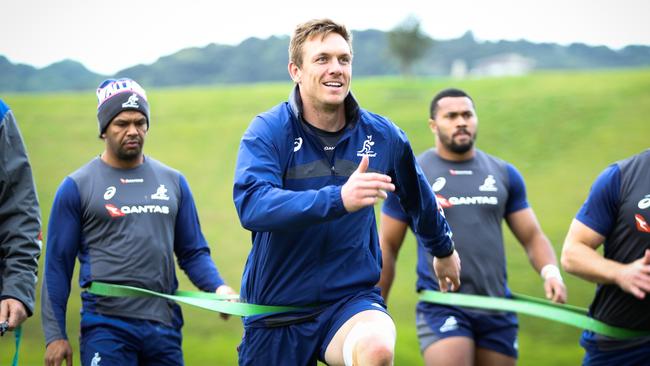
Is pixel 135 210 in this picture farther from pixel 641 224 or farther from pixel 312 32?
pixel 641 224

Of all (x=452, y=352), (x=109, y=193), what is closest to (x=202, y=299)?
(x=109, y=193)

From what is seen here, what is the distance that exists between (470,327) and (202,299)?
235 centimetres

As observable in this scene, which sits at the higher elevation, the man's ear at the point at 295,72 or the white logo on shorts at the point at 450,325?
the man's ear at the point at 295,72

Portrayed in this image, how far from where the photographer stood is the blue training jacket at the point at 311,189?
4.64 metres

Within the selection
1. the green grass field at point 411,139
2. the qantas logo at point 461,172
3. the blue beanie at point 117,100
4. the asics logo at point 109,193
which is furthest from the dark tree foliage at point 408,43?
the asics logo at point 109,193

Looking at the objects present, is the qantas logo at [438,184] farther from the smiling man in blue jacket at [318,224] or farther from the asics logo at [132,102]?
the asics logo at [132,102]

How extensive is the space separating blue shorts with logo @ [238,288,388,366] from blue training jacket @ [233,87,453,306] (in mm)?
71

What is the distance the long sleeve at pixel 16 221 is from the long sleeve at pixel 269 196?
121 cm

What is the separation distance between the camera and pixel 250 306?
16.2 ft

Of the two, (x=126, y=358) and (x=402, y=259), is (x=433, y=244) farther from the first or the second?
(x=402, y=259)

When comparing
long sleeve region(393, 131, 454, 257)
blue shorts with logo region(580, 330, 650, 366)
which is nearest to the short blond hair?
long sleeve region(393, 131, 454, 257)

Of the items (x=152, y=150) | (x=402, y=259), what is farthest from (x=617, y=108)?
(x=152, y=150)

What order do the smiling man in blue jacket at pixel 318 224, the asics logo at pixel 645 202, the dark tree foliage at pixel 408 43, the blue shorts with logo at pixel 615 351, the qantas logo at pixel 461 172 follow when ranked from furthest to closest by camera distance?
the dark tree foliage at pixel 408 43 → the qantas logo at pixel 461 172 → the blue shorts with logo at pixel 615 351 → the asics logo at pixel 645 202 → the smiling man in blue jacket at pixel 318 224

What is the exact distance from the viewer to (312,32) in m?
4.84
